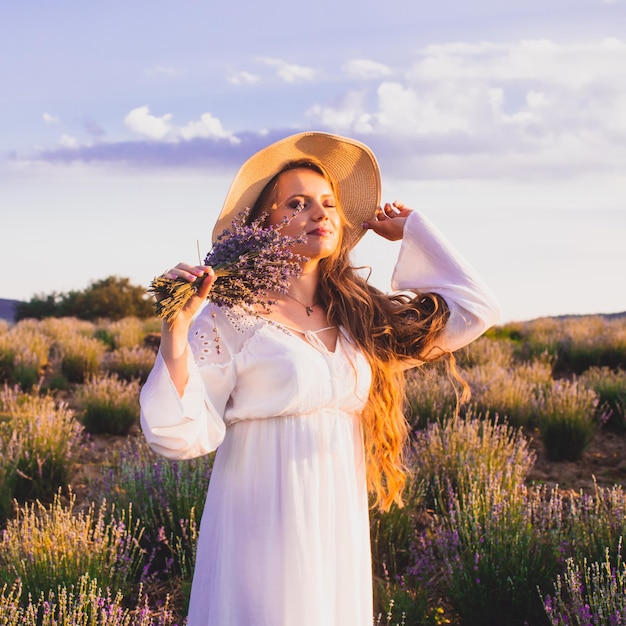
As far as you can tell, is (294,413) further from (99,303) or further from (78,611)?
(99,303)

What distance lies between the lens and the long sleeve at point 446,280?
9.83ft

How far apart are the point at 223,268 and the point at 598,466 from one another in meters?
5.44

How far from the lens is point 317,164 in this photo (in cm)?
310

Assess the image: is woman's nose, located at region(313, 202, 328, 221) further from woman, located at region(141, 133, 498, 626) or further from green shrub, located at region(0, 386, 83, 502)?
green shrub, located at region(0, 386, 83, 502)

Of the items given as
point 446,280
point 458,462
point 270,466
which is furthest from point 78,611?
point 458,462

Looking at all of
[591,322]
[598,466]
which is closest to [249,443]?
[598,466]

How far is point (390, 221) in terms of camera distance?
327 centimetres

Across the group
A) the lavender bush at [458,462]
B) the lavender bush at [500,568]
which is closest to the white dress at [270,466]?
the lavender bush at [500,568]

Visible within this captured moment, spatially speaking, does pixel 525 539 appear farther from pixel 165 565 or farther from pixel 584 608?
pixel 165 565

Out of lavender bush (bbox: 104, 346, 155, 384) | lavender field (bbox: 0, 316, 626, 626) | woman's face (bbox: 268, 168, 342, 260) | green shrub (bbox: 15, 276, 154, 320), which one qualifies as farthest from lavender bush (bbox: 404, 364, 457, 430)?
green shrub (bbox: 15, 276, 154, 320)

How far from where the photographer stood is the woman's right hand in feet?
7.14

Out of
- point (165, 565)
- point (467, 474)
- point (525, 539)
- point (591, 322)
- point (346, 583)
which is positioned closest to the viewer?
point (346, 583)

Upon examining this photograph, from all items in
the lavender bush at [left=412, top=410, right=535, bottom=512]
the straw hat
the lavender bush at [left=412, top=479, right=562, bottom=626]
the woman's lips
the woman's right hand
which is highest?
the straw hat

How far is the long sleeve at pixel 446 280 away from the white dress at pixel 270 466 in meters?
0.56
